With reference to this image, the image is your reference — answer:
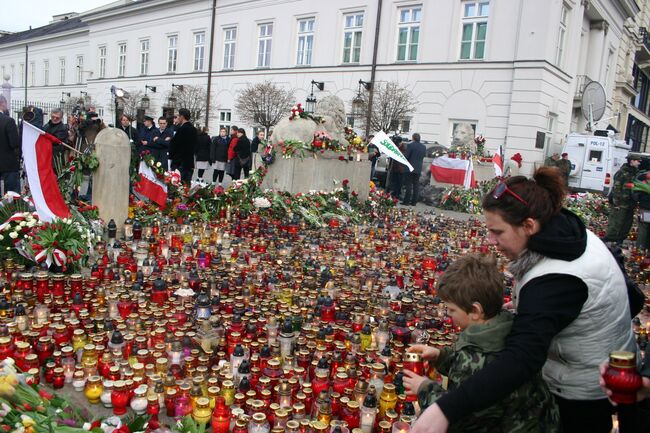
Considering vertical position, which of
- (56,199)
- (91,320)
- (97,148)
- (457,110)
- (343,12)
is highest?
(343,12)

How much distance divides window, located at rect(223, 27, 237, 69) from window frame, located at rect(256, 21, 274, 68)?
2.02 meters

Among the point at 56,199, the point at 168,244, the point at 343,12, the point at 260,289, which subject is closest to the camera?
the point at 260,289

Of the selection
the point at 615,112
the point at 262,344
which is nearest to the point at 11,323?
the point at 262,344

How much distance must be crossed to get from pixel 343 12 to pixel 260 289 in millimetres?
22154

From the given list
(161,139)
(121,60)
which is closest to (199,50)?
(121,60)

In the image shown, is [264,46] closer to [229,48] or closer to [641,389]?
[229,48]

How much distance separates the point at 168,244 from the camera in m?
6.75

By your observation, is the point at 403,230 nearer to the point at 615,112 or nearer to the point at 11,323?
the point at 11,323

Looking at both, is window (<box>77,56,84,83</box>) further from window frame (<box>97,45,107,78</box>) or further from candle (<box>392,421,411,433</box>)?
candle (<box>392,421,411,433</box>)

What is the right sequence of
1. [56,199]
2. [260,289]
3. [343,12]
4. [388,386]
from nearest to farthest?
1. [388,386]
2. [260,289]
3. [56,199]
4. [343,12]

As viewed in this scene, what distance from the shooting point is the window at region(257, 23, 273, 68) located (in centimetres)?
2808

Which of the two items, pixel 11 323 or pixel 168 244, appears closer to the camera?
pixel 11 323

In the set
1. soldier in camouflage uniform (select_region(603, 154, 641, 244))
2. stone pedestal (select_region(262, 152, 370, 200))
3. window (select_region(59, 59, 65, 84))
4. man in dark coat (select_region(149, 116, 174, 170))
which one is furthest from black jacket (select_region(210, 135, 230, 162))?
window (select_region(59, 59, 65, 84))

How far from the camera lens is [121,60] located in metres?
37.5
